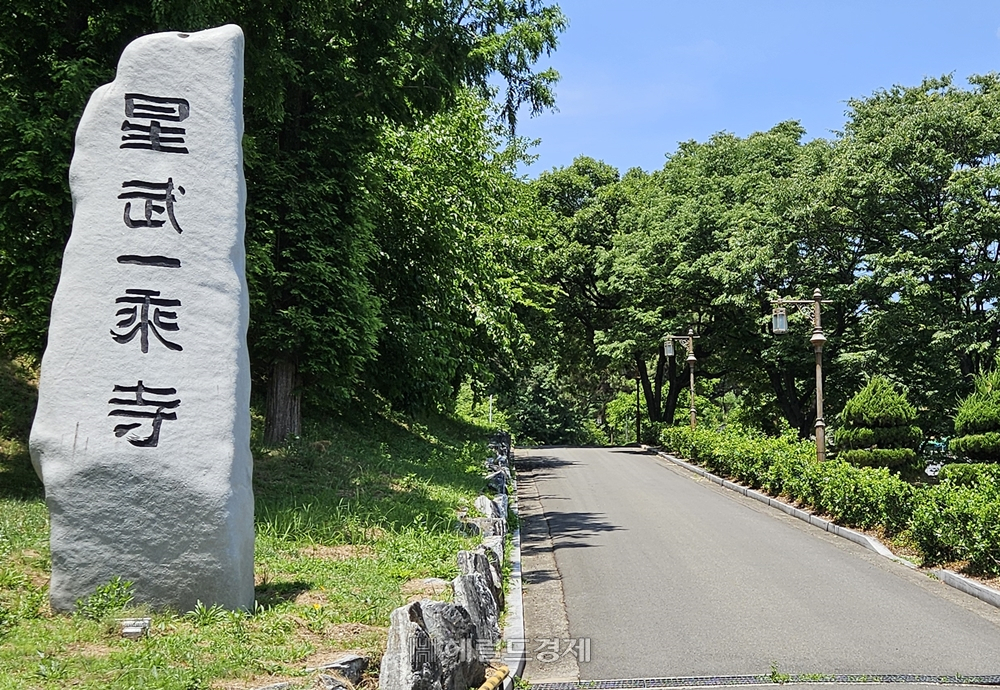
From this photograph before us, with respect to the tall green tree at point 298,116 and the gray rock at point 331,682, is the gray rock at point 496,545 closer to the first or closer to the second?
the gray rock at point 331,682

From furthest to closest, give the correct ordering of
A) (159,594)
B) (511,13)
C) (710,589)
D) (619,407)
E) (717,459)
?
(619,407) < (717,459) < (511,13) < (710,589) < (159,594)

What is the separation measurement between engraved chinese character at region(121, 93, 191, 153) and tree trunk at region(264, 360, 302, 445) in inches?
305

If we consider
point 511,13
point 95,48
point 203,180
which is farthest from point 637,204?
point 203,180

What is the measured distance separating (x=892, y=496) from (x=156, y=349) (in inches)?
427

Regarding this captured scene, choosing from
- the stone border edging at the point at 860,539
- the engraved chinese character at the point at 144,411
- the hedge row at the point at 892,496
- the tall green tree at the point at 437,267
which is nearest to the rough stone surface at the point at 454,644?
the engraved chinese character at the point at 144,411

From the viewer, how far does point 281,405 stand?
14594mm

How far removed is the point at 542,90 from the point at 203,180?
9.59 m

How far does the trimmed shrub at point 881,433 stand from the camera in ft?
59.3

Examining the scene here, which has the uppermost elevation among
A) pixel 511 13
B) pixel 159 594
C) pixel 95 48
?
pixel 511 13

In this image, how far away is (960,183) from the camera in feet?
70.9

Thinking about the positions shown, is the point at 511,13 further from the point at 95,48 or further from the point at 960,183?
the point at 960,183

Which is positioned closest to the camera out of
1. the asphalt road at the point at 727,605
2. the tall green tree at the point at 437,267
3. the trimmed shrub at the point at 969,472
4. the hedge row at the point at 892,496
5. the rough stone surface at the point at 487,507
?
the asphalt road at the point at 727,605

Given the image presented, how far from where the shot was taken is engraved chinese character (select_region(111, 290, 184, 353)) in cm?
662

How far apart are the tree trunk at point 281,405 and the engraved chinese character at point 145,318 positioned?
7.92 metres
